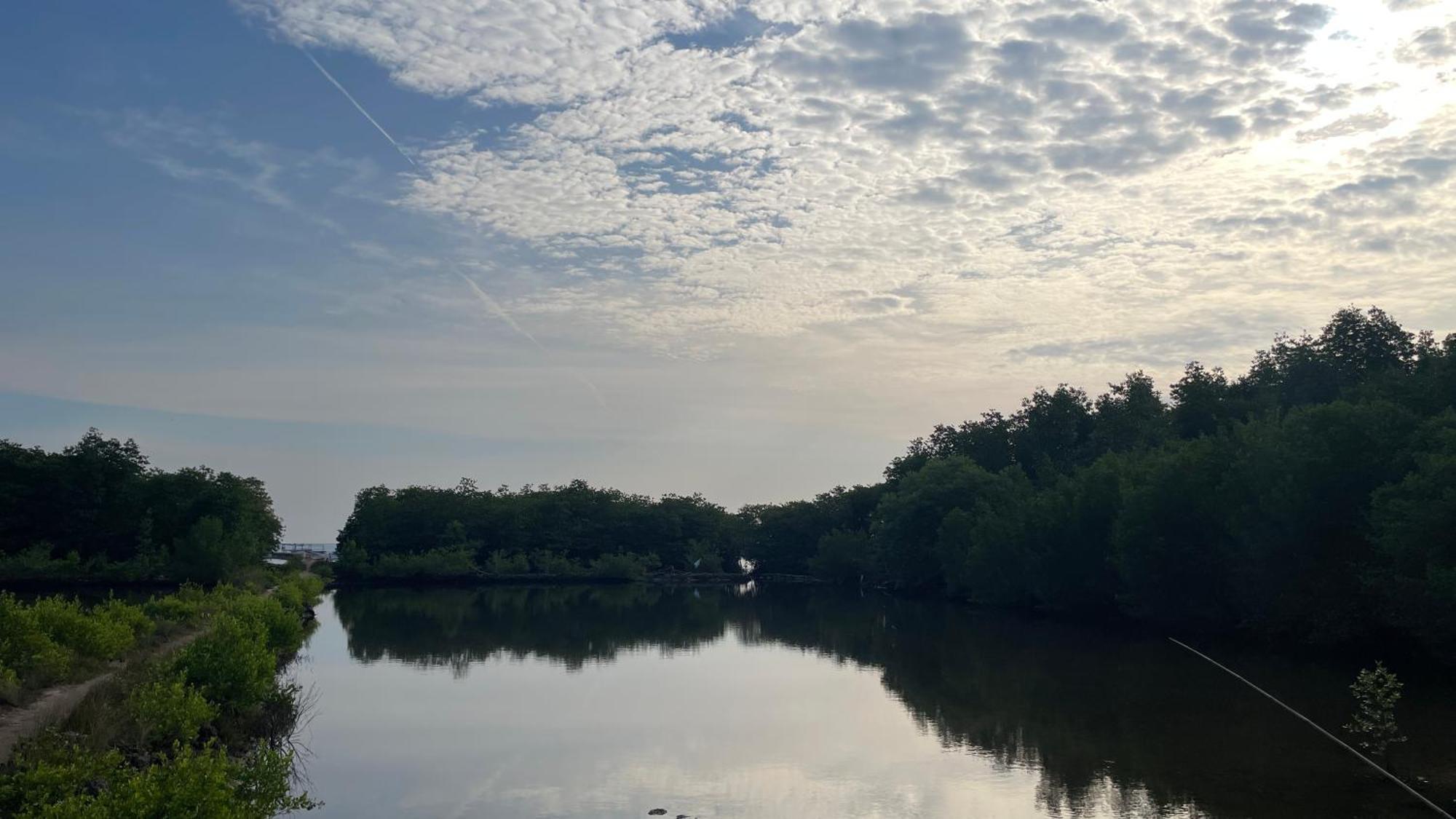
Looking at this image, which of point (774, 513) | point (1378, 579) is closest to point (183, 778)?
point (1378, 579)

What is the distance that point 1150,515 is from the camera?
5116 cm

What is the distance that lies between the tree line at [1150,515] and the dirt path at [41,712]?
109ft

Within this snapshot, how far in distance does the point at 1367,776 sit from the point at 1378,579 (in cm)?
1667

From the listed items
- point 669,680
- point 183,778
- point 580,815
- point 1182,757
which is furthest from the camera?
point 669,680

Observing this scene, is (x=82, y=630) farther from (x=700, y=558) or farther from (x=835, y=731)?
(x=700, y=558)

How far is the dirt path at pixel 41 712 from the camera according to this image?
17688 millimetres

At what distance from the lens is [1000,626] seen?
5781 centimetres

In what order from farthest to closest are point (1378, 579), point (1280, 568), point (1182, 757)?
point (1280, 568), point (1378, 579), point (1182, 757)

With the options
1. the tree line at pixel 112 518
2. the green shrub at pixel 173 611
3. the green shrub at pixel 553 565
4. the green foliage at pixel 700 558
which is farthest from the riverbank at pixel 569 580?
the green shrub at pixel 173 611

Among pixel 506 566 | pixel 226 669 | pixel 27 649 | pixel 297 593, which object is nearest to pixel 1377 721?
pixel 226 669

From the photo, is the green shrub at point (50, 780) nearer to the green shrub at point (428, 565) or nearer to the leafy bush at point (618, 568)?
the green shrub at point (428, 565)

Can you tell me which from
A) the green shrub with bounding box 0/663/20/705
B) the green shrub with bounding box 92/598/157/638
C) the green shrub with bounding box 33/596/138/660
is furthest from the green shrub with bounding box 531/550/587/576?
the green shrub with bounding box 0/663/20/705

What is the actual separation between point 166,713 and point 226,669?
13.8ft

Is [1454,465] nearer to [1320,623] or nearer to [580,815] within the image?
[1320,623]
